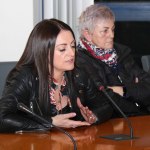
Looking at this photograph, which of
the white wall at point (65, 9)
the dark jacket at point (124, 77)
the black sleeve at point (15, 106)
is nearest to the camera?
the black sleeve at point (15, 106)

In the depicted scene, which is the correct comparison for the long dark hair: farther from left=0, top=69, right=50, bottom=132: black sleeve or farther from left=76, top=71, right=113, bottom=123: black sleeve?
left=76, top=71, right=113, bottom=123: black sleeve

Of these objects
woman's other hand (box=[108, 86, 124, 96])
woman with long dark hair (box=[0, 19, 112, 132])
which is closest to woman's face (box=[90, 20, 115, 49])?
woman's other hand (box=[108, 86, 124, 96])

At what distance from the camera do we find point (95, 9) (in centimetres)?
344

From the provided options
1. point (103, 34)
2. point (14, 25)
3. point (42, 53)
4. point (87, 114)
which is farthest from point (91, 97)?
point (14, 25)

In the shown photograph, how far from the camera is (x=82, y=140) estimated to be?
7.68 feet

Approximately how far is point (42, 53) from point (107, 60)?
907 millimetres

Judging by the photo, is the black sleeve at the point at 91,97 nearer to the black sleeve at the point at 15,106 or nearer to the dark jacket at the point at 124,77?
the dark jacket at the point at 124,77

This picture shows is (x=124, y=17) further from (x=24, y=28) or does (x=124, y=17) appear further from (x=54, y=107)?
(x=54, y=107)

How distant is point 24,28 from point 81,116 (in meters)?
1.31

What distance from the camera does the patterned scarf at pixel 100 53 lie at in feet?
11.4

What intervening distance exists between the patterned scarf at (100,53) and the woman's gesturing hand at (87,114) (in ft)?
2.37

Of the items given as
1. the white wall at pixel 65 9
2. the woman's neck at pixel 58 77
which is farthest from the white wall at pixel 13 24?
the woman's neck at pixel 58 77

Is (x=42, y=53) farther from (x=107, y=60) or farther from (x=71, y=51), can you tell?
(x=107, y=60)

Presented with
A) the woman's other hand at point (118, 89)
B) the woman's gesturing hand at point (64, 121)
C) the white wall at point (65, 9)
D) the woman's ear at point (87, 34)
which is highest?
the white wall at point (65, 9)
